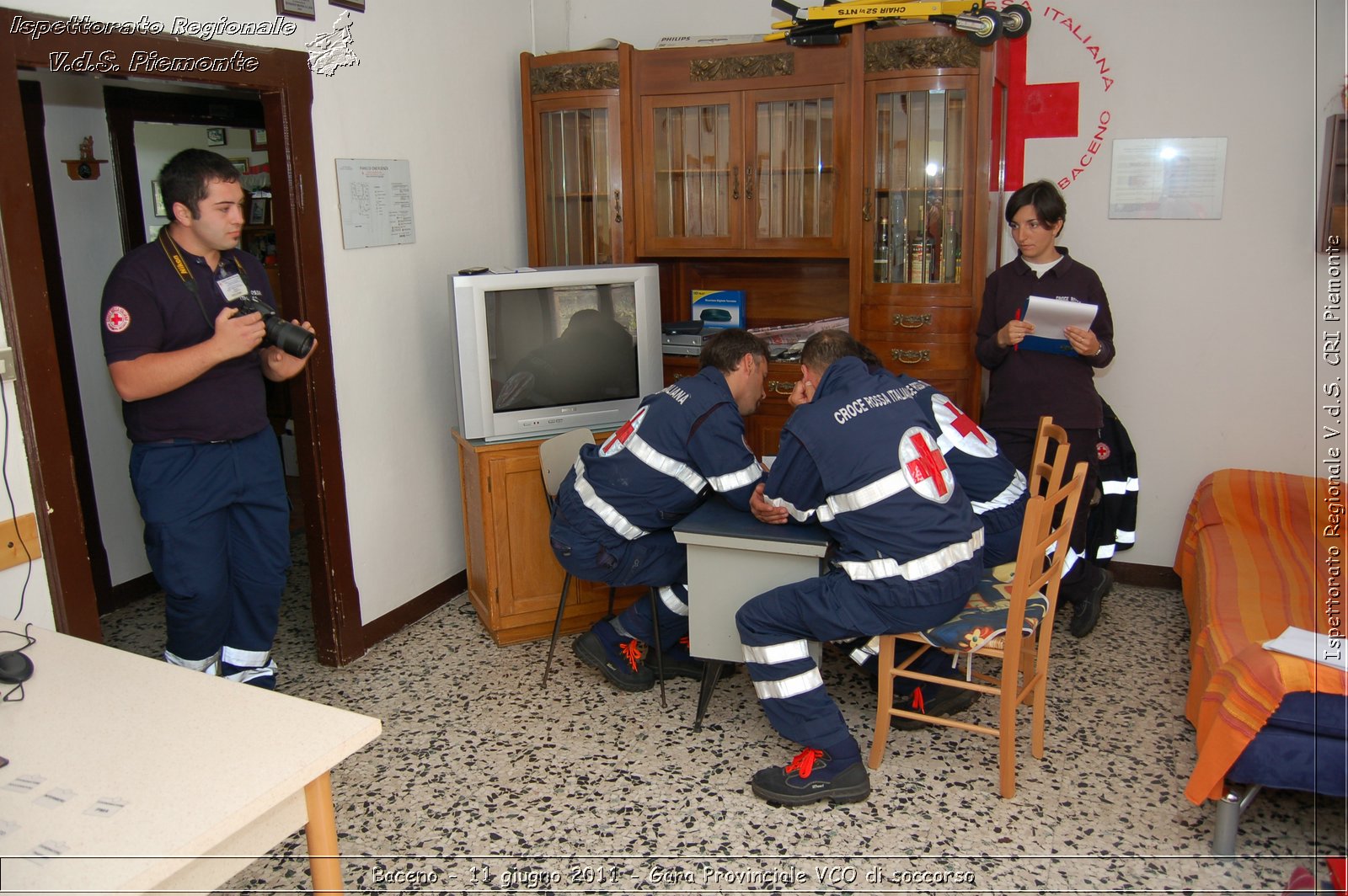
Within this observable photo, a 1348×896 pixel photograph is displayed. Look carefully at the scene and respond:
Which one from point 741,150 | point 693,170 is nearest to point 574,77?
point 693,170

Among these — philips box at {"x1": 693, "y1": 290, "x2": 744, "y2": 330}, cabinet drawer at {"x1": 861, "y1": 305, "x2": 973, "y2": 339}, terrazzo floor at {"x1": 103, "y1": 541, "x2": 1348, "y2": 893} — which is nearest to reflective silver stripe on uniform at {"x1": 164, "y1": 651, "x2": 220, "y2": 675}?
terrazzo floor at {"x1": 103, "y1": 541, "x2": 1348, "y2": 893}

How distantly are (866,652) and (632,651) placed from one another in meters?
0.77

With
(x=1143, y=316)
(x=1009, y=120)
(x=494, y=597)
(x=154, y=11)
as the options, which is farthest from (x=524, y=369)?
(x=1143, y=316)

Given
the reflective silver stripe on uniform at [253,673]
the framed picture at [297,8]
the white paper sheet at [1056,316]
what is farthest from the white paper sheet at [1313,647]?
the framed picture at [297,8]

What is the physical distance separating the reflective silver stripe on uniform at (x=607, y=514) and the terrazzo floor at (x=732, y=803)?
1.82 ft

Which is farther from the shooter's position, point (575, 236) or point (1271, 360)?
point (575, 236)

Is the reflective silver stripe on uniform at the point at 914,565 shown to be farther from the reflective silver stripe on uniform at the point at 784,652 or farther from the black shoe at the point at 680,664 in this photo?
the black shoe at the point at 680,664

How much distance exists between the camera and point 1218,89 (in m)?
3.64

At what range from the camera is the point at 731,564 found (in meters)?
2.76

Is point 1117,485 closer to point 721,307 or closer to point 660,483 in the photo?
point 721,307

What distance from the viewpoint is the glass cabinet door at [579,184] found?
4.04 m

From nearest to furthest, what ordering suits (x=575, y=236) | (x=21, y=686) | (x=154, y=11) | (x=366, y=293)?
(x=21, y=686), (x=154, y=11), (x=366, y=293), (x=575, y=236)

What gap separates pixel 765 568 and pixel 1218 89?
255 centimetres

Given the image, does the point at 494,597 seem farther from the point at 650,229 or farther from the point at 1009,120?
the point at 1009,120
